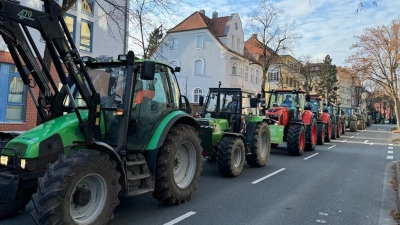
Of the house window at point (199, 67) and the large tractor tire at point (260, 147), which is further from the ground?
the house window at point (199, 67)

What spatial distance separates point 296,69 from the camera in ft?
176

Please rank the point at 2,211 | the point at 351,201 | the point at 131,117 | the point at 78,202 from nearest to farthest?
1. the point at 78,202
2. the point at 2,211
3. the point at 131,117
4. the point at 351,201

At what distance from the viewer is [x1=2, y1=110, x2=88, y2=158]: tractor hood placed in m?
4.14

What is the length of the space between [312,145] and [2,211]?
12.8 metres

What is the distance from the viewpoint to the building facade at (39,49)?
1416 centimetres

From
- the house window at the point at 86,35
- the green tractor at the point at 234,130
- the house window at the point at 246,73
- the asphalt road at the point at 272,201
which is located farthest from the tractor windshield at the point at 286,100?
the house window at the point at 246,73

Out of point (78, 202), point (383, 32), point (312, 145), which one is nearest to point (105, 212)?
point (78, 202)

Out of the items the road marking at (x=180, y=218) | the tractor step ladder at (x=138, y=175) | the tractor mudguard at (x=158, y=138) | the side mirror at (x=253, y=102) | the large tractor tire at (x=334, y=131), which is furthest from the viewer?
the large tractor tire at (x=334, y=131)

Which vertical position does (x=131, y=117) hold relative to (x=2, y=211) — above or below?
above

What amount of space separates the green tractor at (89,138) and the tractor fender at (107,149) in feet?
0.04

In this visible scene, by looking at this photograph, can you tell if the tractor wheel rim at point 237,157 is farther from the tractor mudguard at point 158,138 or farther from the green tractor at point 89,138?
the tractor mudguard at point 158,138

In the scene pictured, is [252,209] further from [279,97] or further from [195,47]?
[195,47]

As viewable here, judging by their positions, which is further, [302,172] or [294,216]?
[302,172]

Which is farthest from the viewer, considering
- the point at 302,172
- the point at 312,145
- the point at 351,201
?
the point at 312,145
